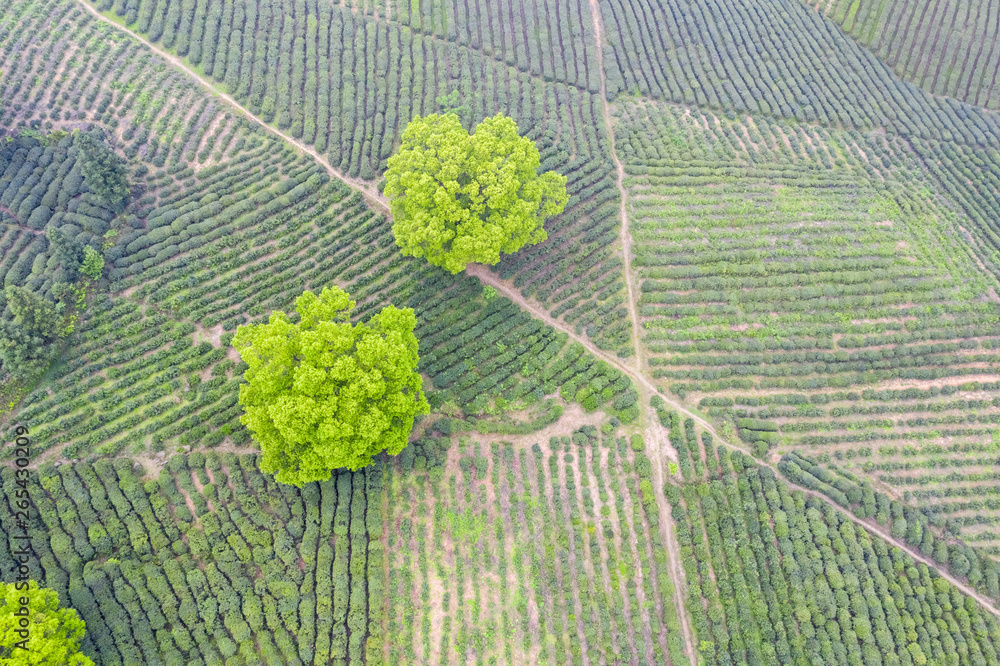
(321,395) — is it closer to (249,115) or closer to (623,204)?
(249,115)

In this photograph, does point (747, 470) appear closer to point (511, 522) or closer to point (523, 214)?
point (511, 522)

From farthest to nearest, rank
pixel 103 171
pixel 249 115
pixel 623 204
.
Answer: pixel 623 204 → pixel 249 115 → pixel 103 171

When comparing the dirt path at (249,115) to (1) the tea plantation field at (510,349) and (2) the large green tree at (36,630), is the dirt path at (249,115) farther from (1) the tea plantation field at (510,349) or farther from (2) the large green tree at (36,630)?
(2) the large green tree at (36,630)

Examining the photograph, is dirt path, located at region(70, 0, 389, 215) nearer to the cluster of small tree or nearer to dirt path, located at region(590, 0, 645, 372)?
dirt path, located at region(590, 0, 645, 372)

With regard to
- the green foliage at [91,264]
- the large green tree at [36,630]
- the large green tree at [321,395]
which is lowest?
the large green tree at [36,630]

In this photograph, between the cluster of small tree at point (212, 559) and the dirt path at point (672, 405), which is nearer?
the cluster of small tree at point (212, 559)

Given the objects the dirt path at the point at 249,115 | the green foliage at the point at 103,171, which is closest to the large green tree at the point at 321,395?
the dirt path at the point at 249,115

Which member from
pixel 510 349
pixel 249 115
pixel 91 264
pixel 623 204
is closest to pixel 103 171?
pixel 91 264
